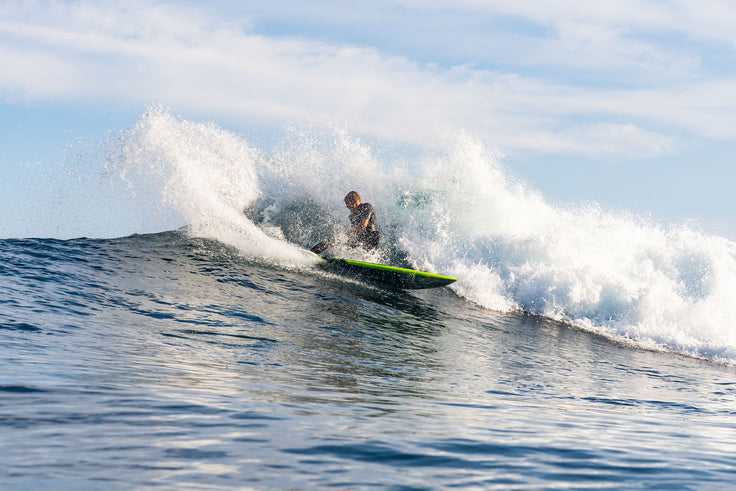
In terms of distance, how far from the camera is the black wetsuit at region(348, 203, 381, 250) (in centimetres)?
1163

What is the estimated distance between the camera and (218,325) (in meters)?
6.81

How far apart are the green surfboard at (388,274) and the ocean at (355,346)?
0.68 ft

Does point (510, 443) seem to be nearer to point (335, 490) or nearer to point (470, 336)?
point (335, 490)

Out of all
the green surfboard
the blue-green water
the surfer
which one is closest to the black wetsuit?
the surfer

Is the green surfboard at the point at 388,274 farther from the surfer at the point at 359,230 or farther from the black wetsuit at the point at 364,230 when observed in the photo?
the black wetsuit at the point at 364,230

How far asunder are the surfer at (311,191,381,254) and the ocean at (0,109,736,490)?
0.32m

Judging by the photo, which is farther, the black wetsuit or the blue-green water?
the black wetsuit

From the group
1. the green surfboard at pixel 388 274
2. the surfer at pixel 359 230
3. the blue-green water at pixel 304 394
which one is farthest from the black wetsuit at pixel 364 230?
the blue-green water at pixel 304 394

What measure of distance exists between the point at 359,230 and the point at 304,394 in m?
7.87

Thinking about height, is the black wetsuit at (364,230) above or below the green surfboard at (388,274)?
above

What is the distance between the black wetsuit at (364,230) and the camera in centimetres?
1163

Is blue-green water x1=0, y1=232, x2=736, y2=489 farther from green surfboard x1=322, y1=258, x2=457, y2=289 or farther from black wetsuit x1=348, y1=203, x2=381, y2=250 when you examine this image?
black wetsuit x1=348, y1=203, x2=381, y2=250

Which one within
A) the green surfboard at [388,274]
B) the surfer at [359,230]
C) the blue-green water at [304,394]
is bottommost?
the blue-green water at [304,394]

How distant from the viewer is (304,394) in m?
3.89
